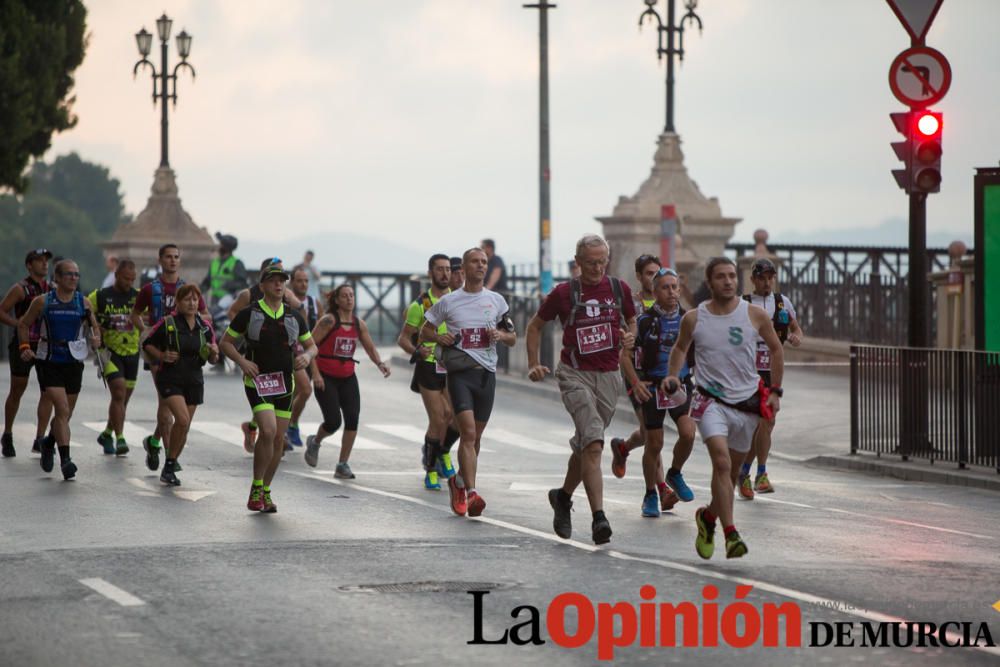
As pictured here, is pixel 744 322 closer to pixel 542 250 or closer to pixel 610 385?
pixel 610 385

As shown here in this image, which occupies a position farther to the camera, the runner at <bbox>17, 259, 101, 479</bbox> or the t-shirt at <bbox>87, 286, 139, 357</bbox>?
the t-shirt at <bbox>87, 286, 139, 357</bbox>

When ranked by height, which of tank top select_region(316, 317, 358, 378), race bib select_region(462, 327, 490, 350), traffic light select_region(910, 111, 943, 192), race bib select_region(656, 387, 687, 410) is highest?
traffic light select_region(910, 111, 943, 192)

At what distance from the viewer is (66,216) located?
10731 centimetres

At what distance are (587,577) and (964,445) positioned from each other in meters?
8.48

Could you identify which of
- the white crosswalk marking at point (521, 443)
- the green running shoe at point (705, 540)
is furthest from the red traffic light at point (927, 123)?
the green running shoe at point (705, 540)

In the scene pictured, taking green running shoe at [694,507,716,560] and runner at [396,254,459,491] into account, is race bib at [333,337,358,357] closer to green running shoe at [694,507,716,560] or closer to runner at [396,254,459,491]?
runner at [396,254,459,491]

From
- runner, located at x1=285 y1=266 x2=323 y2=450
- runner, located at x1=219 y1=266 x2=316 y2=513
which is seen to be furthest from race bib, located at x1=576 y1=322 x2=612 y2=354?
runner, located at x1=285 y1=266 x2=323 y2=450

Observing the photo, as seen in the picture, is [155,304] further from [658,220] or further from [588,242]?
[658,220]

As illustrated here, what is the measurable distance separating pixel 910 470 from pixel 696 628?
9.49 meters

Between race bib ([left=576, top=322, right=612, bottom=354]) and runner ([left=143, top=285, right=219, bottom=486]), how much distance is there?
13.1 feet

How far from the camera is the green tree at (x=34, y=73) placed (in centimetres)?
4194

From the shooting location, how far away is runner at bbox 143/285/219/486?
15.1 metres

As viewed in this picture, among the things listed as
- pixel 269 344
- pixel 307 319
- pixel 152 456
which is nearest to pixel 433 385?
pixel 269 344

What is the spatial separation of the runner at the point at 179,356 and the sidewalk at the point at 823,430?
6.69 m
